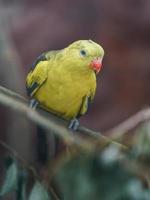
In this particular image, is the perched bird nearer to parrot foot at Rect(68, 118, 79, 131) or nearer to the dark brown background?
parrot foot at Rect(68, 118, 79, 131)

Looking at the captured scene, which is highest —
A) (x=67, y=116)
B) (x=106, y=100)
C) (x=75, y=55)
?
(x=75, y=55)

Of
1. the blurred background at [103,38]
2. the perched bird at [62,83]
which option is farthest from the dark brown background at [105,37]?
the perched bird at [62,83]

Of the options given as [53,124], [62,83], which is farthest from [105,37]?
[53,124]

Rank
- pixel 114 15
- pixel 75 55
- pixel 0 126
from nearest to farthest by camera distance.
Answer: pixel 75 55
pixel 0 126
pixel 114 15

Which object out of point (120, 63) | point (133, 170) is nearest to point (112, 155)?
point (133, 170)

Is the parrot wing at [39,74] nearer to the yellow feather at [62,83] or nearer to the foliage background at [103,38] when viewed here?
the yellow feather at [62,83]

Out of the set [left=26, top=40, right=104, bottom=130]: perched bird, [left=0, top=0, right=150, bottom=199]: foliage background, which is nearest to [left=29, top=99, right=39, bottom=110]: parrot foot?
[left=26, top=40, right=104, bottom=130]: perched bird

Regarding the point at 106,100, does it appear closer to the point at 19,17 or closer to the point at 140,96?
the point at 140,96
